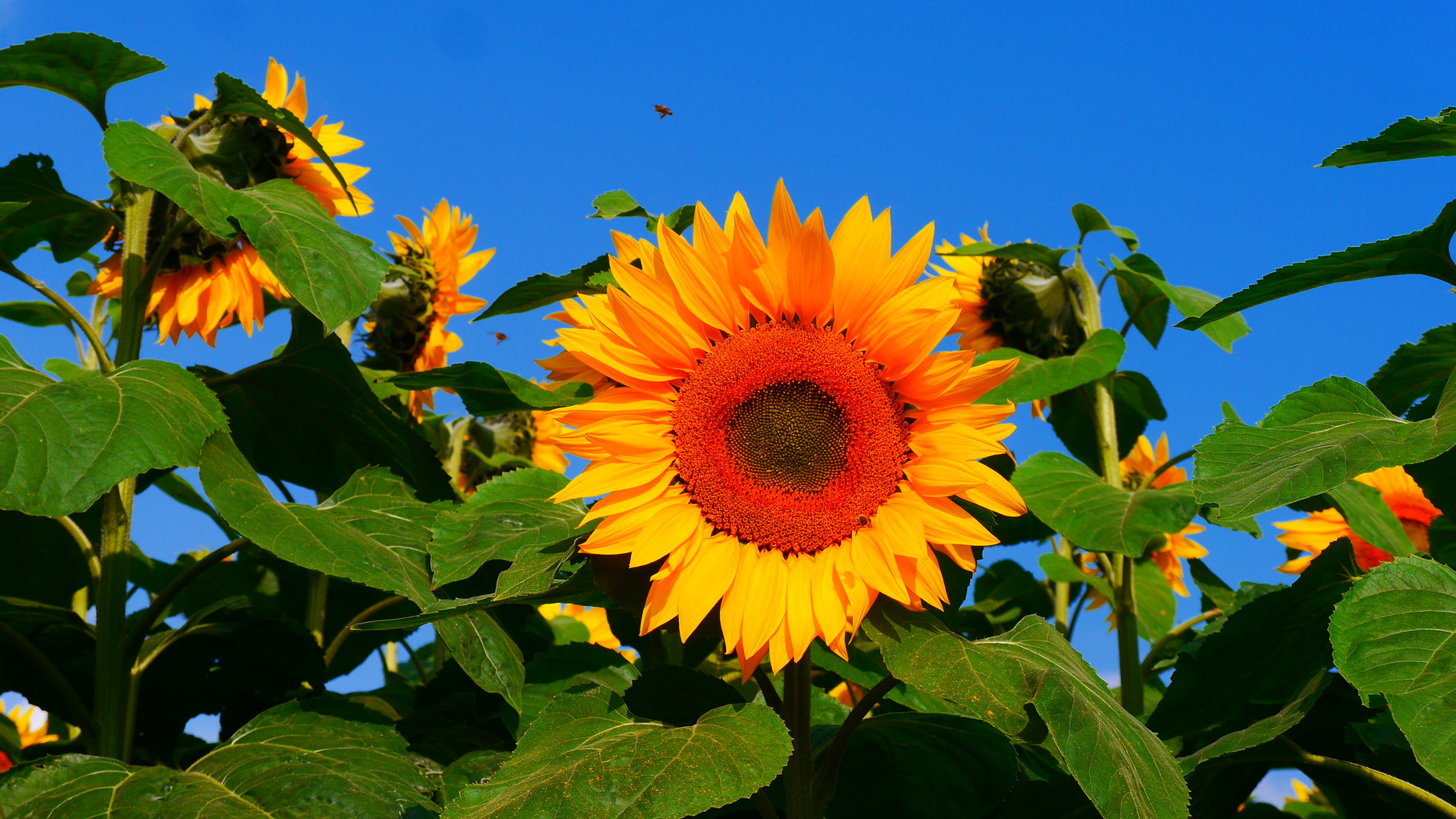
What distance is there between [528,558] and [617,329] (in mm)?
323

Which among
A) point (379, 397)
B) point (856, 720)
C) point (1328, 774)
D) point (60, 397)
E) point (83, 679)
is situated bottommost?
point (1328, 774)

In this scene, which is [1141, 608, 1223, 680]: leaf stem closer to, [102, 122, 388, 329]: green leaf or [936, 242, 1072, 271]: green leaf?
[936, 242, 1072, 271]: green leaf

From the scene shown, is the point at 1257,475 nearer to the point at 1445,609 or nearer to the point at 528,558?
the point at 1445,609

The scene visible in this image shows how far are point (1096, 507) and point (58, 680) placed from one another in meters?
1.89

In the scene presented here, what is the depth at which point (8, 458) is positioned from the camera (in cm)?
158

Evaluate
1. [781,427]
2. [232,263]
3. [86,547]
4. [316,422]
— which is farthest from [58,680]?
[781,427]

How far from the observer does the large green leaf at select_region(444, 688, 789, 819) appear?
1199mm

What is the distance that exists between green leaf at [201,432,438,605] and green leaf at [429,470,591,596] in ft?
0.23

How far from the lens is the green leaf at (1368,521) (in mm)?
2145

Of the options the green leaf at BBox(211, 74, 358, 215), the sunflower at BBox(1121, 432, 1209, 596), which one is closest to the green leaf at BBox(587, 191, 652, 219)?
the green leaf at BBox(211, 74, 358, 215)

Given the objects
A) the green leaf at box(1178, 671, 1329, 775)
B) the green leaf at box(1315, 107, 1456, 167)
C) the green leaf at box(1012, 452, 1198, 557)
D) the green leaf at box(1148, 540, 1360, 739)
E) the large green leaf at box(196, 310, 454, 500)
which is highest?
the large green leaf at box(196, 310, 454, 500)

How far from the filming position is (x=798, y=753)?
153 cm

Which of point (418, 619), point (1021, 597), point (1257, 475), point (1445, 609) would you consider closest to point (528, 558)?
point (418, 619)

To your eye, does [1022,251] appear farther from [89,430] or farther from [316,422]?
[89,430]
